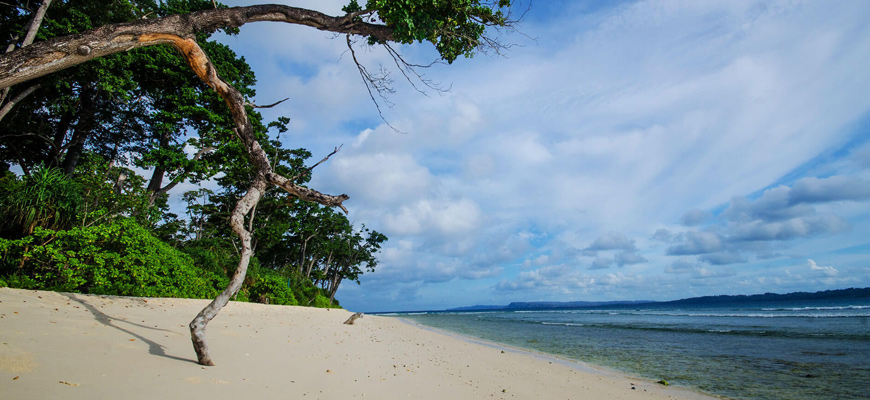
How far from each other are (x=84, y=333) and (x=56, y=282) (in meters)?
5.25

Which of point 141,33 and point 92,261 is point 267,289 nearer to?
point 92,261

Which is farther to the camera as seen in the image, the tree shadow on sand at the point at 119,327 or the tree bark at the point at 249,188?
the tree shadow on sand at the point at 119,327

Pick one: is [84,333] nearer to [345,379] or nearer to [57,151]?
[345,379]

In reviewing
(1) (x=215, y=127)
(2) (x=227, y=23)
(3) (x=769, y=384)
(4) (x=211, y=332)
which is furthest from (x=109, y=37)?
(1) (x=215, y=127)

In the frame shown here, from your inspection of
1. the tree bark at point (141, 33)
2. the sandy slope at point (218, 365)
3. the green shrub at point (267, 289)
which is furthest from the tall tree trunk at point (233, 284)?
the green shrub at point (267, 289)

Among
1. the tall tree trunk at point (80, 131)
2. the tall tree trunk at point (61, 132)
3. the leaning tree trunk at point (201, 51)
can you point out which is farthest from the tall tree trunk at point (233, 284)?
the tall tree trunk at point (61, 132)

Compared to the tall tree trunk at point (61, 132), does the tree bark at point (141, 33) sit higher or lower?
lower

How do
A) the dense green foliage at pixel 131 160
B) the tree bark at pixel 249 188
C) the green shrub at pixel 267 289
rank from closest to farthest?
the tree bark at pixel 249 188 → the dense green foliage at pixel 131 160 → the green shrub at pixel 267 289

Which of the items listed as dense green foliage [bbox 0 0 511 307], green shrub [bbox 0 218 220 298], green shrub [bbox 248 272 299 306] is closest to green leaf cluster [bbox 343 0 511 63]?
dense green foliage [bbox 0 0 511 307]

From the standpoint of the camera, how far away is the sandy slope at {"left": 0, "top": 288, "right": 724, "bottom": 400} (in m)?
3.45

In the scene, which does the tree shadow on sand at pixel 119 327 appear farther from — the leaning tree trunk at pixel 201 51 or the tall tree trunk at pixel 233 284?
the leaning tree trunk at pixel 201 51

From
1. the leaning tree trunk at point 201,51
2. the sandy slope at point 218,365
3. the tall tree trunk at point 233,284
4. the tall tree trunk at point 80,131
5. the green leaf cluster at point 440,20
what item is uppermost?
the tall tree trunk at point 80,131

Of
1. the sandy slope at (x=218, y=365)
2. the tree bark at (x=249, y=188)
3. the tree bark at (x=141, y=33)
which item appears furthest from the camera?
the tree bark at (x=249, y=188)

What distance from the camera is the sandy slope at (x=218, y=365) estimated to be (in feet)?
11.3
